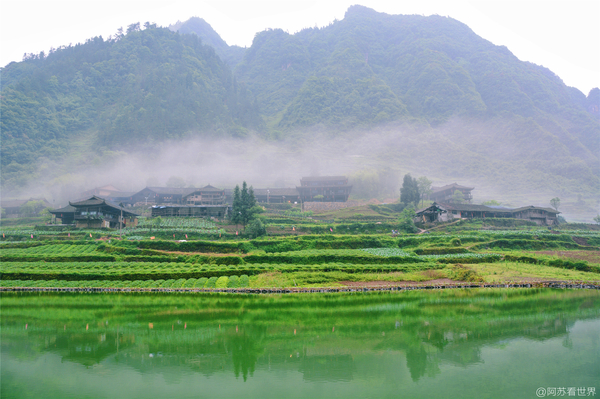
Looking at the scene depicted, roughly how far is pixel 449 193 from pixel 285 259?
218 ft

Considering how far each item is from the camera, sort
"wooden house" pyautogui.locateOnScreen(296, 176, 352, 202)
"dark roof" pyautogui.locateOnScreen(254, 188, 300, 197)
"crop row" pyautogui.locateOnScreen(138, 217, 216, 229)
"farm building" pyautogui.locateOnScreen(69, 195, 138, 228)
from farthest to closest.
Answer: "wooden house" pyautogui.locateOnScreen(296, 176, 352, 202) → "dark roof" pyautogui.locateOnScreen(254, 188, 300, 197) → "crop row" pyautogui.locateOnScreen(138, 217, 216, 229) → "farm building" pyautogui.locateOnScreen(69, 195, 138, 228)

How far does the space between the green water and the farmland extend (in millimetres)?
7412

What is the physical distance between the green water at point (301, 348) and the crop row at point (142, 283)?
5.87 metres

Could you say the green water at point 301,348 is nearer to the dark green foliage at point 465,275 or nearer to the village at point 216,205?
the dark green foliage at point 465,275

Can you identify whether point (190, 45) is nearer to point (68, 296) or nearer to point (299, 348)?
point (68, 296)

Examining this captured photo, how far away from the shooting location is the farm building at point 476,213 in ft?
205

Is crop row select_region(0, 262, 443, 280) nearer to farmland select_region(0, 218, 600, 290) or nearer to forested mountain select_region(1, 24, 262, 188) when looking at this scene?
farmland select_region(0, 218, 600, 290)

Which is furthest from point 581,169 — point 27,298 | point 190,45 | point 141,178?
point 190,45

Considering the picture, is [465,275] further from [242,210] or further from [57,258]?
[57,258]

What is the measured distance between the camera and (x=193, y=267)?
36625mm

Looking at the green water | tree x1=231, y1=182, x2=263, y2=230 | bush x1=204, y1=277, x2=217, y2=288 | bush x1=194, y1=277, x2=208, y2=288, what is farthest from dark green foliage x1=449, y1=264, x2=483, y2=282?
tree x1=231, y1=182, x2=263, y2=230

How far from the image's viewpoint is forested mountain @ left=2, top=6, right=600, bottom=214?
12675cm

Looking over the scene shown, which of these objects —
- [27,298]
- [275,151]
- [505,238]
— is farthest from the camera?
[275,151]

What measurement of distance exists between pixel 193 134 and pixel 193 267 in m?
112
